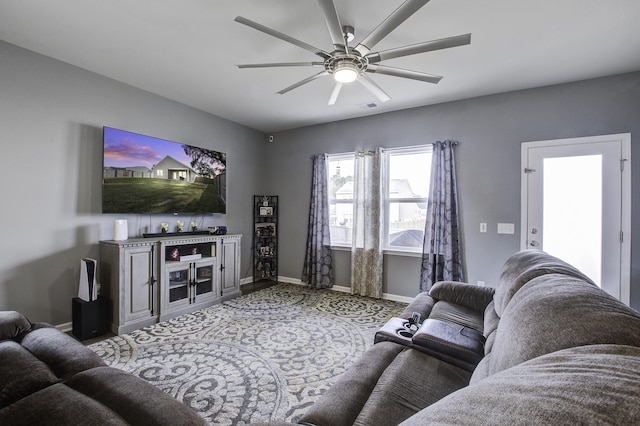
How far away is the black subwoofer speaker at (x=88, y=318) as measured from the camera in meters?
2.83

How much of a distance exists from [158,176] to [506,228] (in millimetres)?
4607

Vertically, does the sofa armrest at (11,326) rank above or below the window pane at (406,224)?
below

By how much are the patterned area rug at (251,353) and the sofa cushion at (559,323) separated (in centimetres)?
143

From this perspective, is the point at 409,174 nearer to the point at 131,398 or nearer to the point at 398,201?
the point at 398,201

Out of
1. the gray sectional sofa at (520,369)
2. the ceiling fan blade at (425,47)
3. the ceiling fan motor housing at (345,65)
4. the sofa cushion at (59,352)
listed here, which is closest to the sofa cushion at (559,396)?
the gray sectional sofa at (520,369)

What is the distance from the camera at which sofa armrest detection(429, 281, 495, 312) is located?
2435mm

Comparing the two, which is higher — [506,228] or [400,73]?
[400,73]

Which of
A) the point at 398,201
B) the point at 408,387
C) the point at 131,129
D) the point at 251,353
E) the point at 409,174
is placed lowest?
the point at 251,353

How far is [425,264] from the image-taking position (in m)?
4.05

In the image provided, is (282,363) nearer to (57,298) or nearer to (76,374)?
(76,374)

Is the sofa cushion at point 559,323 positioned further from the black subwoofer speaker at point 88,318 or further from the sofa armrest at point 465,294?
the black subwoofer speaker at point 88,318

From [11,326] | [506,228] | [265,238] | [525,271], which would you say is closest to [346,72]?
[525,271]

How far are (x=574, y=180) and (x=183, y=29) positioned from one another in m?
4.43

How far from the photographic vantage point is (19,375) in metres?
1.22
